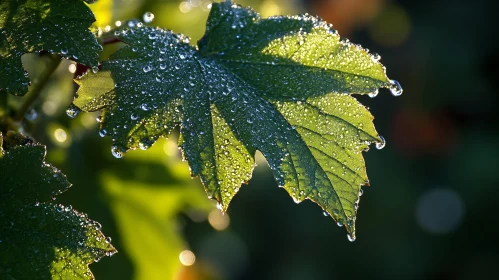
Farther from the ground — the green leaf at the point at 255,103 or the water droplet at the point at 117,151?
the green leaf at the point at 255,103

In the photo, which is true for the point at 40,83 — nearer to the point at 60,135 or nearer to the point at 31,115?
the point at 31,115

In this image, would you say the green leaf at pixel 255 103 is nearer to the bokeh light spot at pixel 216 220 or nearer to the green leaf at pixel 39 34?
the green leaf at pixel 39 34

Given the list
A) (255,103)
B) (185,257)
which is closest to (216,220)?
(185,257)

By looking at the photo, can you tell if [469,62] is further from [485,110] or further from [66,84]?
[66,84]

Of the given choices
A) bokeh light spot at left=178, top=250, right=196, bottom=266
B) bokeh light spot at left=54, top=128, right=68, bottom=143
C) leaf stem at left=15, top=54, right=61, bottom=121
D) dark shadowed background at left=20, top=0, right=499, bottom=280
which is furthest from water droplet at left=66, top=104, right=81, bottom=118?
dark shadowed background at left=20, top=0, right=499, bottom=280

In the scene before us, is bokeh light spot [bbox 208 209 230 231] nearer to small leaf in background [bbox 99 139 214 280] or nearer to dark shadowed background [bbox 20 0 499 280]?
small leaf in background [bbox 99 139 214 280]

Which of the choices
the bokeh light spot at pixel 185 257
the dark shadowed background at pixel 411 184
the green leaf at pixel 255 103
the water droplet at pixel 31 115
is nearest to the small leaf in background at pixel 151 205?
the bokeh light spot at pixel 185 257
